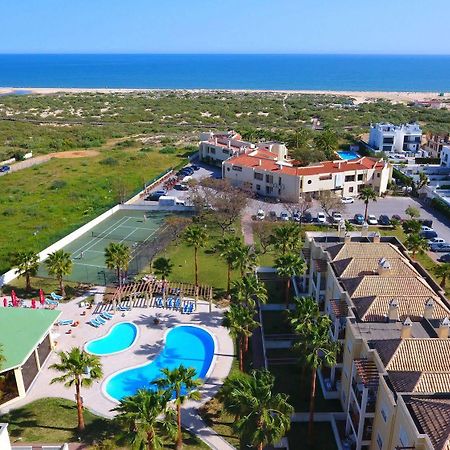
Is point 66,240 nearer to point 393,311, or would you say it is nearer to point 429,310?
point 393,311

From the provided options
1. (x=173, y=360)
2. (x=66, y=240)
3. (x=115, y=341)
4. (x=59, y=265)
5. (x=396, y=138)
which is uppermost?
(x=396, y=138)

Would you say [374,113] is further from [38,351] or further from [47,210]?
[38,351]

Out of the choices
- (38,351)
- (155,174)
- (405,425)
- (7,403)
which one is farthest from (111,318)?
(155,174)

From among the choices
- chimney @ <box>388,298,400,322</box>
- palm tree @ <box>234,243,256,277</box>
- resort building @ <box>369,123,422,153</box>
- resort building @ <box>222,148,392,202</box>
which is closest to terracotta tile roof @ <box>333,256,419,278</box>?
chimney @ <box>388,298,400,322</box>

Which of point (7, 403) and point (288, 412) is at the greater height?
point (288, 412)

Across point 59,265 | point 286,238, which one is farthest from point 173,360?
point 286,238
